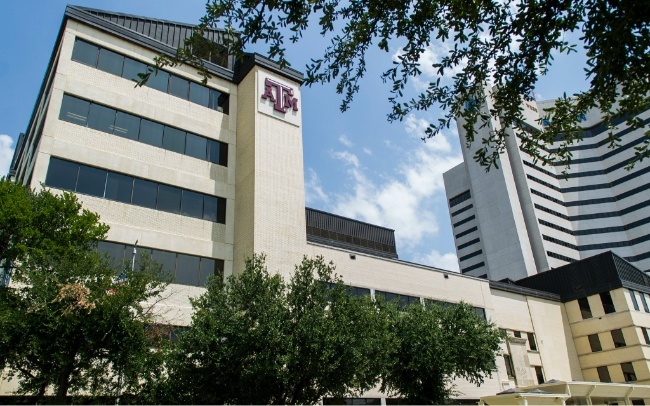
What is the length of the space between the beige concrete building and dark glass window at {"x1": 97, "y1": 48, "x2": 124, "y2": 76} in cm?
6

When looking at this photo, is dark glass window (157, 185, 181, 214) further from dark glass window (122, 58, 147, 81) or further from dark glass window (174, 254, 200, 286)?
dark glass window (122, 58, 147, 81)

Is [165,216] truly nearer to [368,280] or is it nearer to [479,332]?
[368,280]

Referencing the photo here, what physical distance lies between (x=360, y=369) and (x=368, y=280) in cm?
1326

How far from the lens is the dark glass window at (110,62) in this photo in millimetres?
26594

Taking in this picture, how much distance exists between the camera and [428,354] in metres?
23.4

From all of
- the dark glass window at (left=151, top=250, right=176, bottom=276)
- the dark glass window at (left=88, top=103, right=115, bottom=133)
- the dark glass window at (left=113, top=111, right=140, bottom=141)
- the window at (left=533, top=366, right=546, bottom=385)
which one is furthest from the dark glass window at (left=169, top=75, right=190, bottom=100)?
the window at (left=533, top=366, right=546, bottom=385)

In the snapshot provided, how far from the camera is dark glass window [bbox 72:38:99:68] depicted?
25734mm

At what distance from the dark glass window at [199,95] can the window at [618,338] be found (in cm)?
3722

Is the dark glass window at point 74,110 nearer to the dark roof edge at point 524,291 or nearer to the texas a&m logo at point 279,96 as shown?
the texas a&m logo at point 279,96

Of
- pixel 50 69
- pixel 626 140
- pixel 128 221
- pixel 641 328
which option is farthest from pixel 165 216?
pixel 626 140

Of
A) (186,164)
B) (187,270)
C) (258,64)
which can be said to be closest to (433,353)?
(187,270)

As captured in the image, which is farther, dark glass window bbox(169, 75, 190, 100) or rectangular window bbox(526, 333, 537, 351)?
rectangular window bbox(526, 333, 537, 351)

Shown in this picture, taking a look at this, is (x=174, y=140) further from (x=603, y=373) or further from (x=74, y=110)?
(x=603, y=373)

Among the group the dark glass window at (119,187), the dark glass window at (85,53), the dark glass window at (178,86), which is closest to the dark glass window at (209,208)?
the dark glass window at (119,187)
